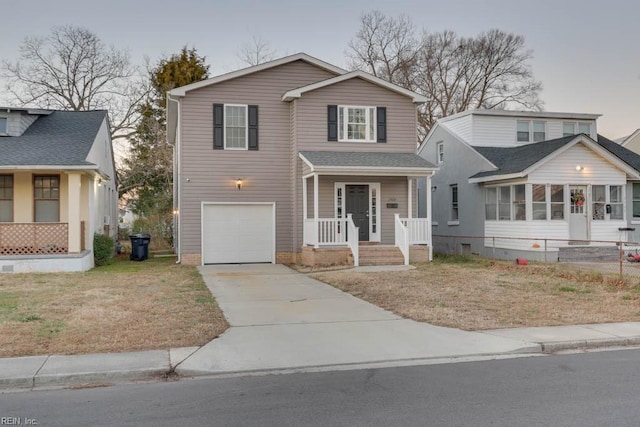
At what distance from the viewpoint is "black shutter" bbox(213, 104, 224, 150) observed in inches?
715

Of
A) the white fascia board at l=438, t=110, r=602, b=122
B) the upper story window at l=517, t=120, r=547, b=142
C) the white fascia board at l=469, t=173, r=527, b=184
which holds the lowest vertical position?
the white fascia board at l=469, t=173, r=527, b=184

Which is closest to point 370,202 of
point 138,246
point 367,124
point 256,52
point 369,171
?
point 369,171

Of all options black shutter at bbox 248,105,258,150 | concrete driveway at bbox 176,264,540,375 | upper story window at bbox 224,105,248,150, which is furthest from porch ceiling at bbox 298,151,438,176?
concrete driveway at bbox 176,264,540,375

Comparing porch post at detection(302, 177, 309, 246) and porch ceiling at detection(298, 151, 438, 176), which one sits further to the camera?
porch post at detection(302, 177, 309, 246)

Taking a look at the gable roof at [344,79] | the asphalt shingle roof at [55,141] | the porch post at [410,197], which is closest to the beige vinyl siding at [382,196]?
the porch post at [410,197]

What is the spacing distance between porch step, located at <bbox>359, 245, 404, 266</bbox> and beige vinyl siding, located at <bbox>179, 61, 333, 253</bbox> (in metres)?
3.10

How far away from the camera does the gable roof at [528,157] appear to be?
60.8ft

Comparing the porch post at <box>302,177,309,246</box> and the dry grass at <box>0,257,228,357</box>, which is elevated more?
the porch post at <box>302,177,309,246</box>

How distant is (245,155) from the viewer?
18.5 meters

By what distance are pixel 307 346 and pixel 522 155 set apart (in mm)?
15747

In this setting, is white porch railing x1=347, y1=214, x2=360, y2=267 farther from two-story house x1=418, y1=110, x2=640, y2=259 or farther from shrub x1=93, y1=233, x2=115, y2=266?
shrub x1=93, y1=233, x2=115, y2=266

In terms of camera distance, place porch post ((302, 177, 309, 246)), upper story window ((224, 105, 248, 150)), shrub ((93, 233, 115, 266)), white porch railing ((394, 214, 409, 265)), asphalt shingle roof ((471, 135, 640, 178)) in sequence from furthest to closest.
Result: 1. asphalt shingle roof ((471, 135, 640, 178))
2. upper story window ((224, 105, 248, 150))
3. porch post ((302, 177, 309, 246))
4. shrub ((93, 233, 115, 266))
5. white porch railing ((394, 214, 409, 265))

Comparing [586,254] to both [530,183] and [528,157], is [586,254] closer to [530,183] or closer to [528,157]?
[530,183]

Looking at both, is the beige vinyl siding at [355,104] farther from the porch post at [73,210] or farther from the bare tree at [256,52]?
the bare tree at [256,52]
